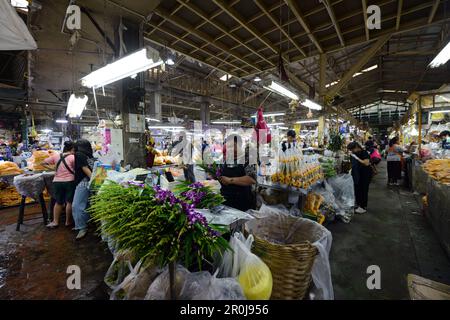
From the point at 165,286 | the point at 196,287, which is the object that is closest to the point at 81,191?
the point at 165,286

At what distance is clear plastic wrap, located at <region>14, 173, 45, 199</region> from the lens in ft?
11.4

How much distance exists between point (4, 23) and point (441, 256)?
5400 millimetres

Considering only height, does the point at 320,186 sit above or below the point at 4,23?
below

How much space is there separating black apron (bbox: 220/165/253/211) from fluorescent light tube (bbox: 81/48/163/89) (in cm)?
162

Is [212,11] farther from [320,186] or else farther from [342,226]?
[342,226]

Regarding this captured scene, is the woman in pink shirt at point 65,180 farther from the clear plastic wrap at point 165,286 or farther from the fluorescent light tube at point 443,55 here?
the fluorescent light tube at point 443,55

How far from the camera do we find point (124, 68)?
2.55 m

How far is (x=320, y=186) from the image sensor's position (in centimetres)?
389

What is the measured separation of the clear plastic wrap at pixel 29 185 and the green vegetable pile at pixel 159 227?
3.55m

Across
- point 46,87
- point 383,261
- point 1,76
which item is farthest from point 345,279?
point 1,76

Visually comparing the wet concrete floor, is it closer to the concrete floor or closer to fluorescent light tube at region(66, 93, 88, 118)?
the concrete floor

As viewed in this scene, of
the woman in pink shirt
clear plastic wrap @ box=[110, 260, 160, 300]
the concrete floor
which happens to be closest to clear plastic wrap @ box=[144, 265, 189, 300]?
clear plastic wrap @ box=[110, 260, 160, 300]

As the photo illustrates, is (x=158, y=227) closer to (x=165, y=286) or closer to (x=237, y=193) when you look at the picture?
(x=165, y=286)

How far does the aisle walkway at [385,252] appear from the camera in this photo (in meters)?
2.14
